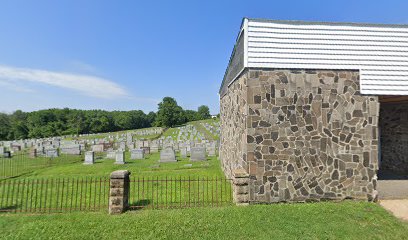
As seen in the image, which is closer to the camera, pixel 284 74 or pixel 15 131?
pixel 284 74

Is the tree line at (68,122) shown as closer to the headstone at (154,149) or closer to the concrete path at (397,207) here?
the headstone at (154,149)

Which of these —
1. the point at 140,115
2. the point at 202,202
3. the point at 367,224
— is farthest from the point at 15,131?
the point at 367,224

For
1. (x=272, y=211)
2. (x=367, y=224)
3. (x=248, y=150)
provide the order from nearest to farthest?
(x=367, y=224)
(x=272, y=211)
(x=248, y=150)

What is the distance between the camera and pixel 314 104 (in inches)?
333

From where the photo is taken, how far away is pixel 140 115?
96688mm

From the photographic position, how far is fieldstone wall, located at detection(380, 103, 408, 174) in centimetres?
1241

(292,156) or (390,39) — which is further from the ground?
(390,39)

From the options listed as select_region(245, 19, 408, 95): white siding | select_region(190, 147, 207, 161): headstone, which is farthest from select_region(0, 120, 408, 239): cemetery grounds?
select_region(190, 147, 207, 161): headstone

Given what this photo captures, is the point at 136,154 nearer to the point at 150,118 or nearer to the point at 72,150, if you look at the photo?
the point at 72,150

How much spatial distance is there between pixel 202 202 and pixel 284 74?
5.45m

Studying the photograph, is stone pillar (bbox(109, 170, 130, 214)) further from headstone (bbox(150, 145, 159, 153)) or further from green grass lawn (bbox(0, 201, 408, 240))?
headstone (bbox(150, 145, 159, 153))

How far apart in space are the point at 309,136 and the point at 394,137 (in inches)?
314

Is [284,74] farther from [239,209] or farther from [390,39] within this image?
[239,209]

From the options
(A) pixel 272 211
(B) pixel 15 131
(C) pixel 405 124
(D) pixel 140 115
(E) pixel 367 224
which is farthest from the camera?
(D) pixel 140 115
